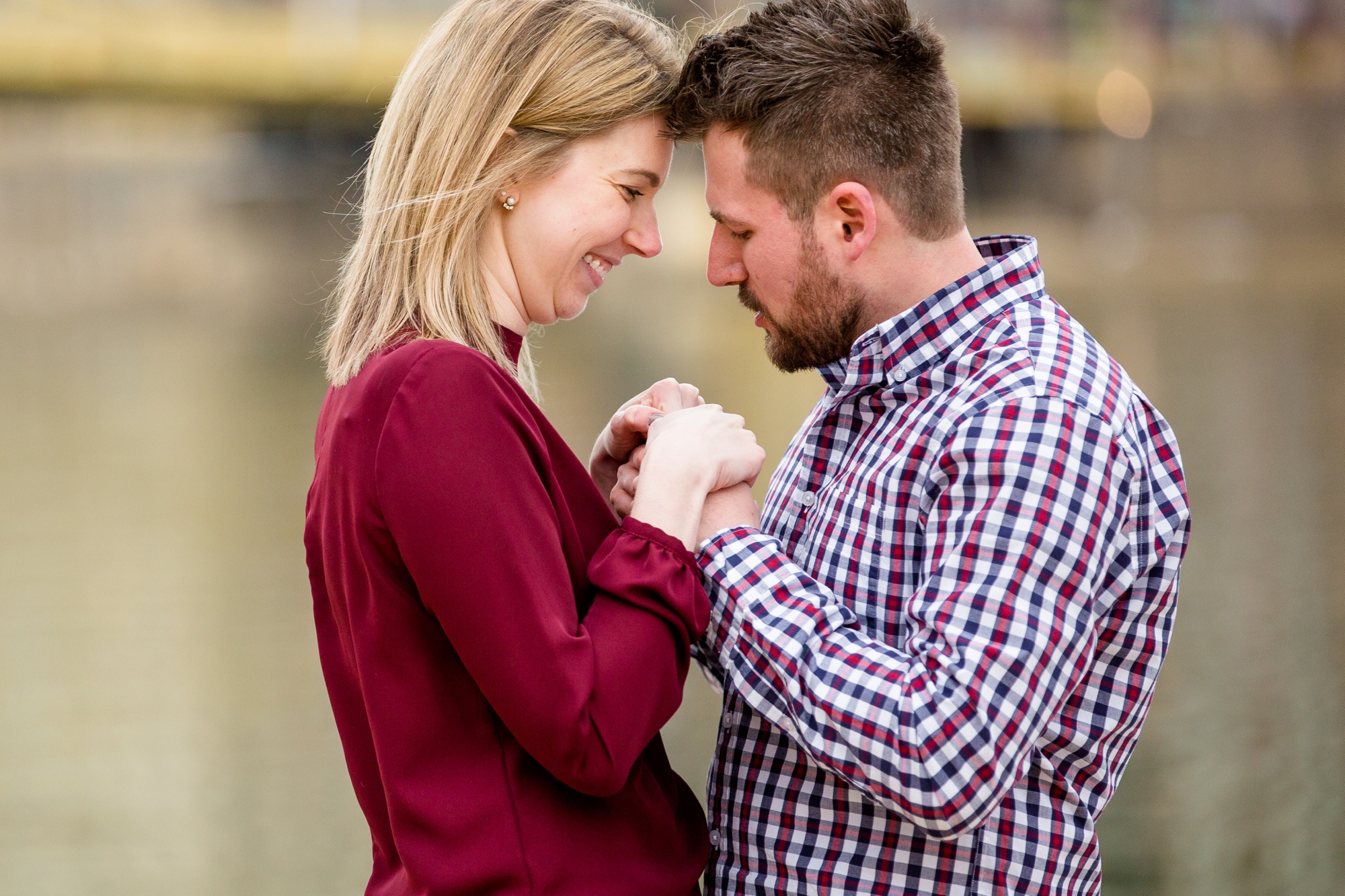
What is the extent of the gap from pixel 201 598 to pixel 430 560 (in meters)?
5.86

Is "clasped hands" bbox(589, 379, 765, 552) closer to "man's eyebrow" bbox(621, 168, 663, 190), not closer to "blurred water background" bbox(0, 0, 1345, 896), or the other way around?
"man's eyebrow" bbox(621, 168, 663, 190)

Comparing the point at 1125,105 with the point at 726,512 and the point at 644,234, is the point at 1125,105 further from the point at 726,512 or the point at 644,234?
the point at 726,512

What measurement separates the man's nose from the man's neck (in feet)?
0.58

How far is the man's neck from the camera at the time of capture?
69.6 inches

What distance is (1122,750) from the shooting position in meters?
1.69

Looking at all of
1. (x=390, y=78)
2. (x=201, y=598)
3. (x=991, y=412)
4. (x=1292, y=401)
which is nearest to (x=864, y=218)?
(x=991, y=412)

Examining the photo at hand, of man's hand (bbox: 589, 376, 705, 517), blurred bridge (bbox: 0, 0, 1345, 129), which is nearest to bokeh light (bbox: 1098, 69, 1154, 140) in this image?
blurred bridge (bbox: 0, 0, 1345, 129)

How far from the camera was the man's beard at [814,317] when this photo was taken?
70.5 inches

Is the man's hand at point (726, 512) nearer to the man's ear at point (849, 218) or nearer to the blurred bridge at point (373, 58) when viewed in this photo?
the man's ear at point (849, 218)

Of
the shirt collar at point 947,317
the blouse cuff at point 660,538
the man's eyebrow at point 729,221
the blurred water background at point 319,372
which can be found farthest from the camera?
the blurred water background at point 319,372

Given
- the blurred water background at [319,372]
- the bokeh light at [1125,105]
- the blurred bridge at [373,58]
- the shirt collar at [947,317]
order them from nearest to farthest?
the shirt collar at [947,317] < the blurred water background at [319,372] < the blurred bridge at [373,58] < the bokeh light at [1125,105]

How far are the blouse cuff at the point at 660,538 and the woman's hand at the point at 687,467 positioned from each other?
0.01 meters

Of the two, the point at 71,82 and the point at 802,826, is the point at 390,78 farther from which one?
the point at 802,826

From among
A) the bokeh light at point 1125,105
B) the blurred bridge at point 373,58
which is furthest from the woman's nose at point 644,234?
the bokeh light at point 1125,105
